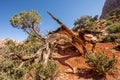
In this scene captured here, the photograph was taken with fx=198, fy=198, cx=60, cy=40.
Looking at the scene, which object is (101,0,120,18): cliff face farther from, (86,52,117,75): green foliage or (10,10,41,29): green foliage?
(86,52,117,75): green foliage

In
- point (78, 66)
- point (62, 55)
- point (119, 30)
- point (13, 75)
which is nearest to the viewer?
point (13, 75)

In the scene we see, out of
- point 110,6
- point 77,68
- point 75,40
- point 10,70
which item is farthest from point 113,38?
point 110,6

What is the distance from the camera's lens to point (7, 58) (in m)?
10.2

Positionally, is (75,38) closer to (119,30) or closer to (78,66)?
(78,66)

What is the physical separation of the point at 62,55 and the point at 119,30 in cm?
669

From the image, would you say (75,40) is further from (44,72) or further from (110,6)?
(110,6)

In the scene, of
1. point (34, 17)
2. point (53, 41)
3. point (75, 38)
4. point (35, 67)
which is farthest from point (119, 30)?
point (35, 67)

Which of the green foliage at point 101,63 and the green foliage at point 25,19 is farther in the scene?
the green foliage at point 25,19

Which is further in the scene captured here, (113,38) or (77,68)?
(113,38)

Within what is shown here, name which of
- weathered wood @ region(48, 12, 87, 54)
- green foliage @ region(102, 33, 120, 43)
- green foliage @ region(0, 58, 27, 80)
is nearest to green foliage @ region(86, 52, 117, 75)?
weathered wood @ region(48, 12, 87, 54)

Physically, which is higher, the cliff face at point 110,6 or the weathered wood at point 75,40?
the cliff face at point 110,6

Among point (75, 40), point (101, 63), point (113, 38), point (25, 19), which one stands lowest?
point (101, 63)

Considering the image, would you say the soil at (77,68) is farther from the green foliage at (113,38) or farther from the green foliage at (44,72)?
the green foliage at (44,72)

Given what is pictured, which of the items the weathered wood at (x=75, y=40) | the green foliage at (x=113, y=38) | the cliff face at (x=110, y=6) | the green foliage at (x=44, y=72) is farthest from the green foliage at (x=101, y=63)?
the cliff face at (x=110, y=6)
